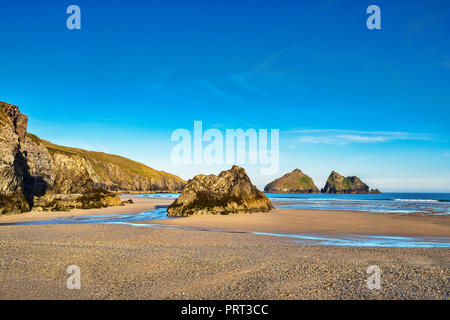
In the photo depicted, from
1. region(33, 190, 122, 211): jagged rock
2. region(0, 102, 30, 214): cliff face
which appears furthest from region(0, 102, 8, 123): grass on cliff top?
region(33, 190, 122, 211): jagged rock

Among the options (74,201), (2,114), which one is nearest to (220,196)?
Answer: (74,201)

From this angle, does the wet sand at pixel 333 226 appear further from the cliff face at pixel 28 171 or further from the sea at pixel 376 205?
the cliff face at pixel 28 171

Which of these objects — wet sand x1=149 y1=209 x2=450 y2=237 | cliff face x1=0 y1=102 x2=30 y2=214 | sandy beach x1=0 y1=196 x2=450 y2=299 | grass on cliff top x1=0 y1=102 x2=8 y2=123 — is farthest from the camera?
grass on cliff top x1=0 y1=102 x2=8 y2=123

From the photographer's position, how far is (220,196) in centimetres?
4134

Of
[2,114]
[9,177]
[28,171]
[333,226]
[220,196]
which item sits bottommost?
[333,226]

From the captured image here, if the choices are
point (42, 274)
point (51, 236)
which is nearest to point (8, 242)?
point (51, 236)

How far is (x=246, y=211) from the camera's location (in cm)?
4122

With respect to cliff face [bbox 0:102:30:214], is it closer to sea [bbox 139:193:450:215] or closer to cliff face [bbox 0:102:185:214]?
cliff face [bbox 0:102:185:214]

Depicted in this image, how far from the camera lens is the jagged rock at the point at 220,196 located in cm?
3859

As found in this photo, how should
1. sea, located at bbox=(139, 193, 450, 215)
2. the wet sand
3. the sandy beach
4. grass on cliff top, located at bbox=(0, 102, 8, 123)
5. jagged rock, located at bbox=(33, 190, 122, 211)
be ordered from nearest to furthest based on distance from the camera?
1. the sandy beach
2. the wet sand
3. jagged rock, located at bbox=(33, 190, 122, 211)
4. grass on cliff top, located at bbox=(0, 102, 8, 123)
5. sea, located at bbox=(139, 193, 450, 215)

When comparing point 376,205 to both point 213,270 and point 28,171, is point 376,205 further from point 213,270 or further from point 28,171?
point 28,171

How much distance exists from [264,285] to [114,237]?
12.7m

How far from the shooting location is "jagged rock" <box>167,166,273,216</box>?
38.6 meters

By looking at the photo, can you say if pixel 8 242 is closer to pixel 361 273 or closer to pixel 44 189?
pixel 361 273
